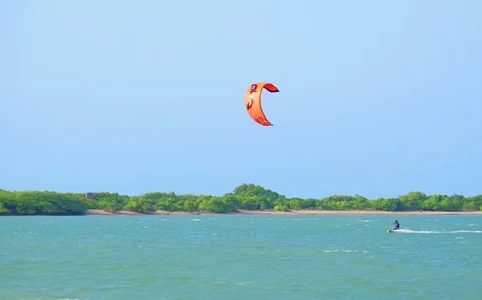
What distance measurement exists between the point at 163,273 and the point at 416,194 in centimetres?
14119

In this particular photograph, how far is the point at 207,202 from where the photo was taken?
15825 centimetres

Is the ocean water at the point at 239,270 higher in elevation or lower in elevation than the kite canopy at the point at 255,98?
lower

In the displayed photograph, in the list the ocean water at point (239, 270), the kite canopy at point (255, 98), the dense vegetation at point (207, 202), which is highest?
the dense vegetation at point (207, 202)

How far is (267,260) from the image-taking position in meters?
41.5

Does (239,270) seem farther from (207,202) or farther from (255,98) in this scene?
(207,202)

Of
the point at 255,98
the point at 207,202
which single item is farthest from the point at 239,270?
the point at 207,202

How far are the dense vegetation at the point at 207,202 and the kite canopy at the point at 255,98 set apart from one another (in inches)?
4269

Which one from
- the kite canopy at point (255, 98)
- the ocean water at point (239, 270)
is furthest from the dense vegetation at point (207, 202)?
the kite canopy at point (255, 98)

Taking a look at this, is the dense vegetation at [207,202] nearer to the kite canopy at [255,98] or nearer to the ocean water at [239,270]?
the ocean water at [239,270]

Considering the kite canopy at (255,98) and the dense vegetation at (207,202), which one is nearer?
the kite canopy at (255,98)

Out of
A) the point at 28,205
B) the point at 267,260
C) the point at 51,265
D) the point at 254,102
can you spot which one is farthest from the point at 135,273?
the point at 28,205

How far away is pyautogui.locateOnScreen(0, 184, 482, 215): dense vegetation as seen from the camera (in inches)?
5251

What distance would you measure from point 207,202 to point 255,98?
13231 centimetres

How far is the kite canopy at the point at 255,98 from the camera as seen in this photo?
25.8 meters
